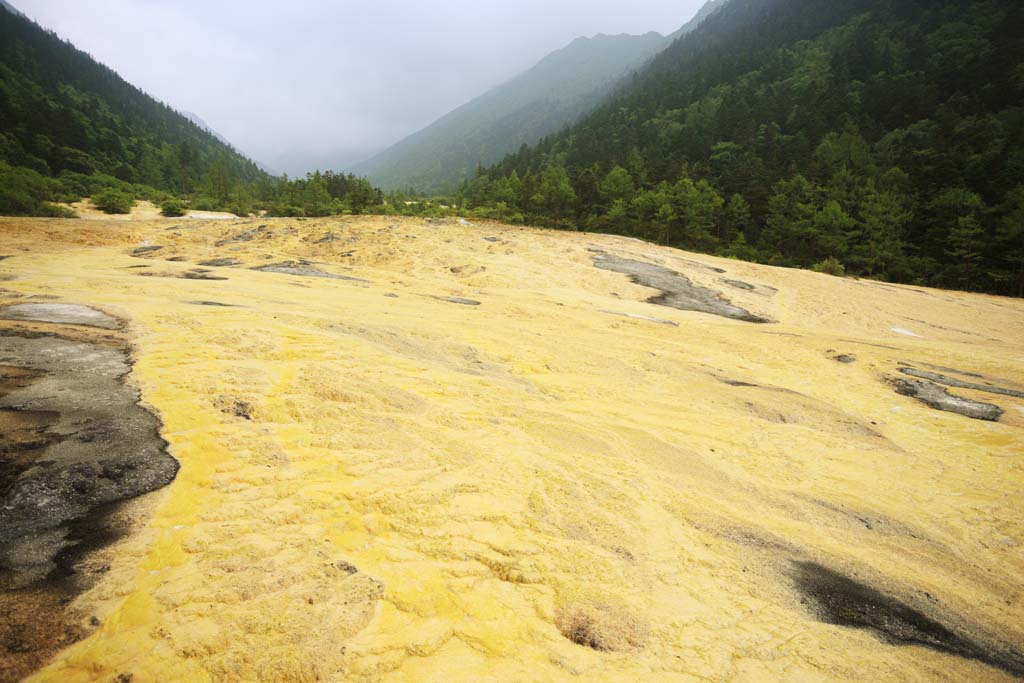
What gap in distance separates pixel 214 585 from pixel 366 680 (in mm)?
1178

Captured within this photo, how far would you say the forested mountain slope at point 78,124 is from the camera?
57188 millimetres

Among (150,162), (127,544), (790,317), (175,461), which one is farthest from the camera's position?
(150,162)

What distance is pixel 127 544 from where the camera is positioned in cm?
276

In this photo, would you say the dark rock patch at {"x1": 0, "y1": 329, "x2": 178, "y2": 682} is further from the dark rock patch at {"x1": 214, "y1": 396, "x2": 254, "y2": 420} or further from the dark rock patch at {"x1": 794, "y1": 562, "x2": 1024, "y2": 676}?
the dark rock patch at {"x1": 794, "y1": 562, "x2": 1024, "y2": 676}

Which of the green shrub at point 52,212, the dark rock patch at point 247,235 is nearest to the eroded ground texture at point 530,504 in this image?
the dark rock patch at point 247,235

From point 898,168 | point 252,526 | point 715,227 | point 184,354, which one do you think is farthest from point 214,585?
point 898,168

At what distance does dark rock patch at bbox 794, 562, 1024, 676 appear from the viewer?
2.88 meters

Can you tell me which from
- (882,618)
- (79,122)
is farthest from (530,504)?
(79,122)

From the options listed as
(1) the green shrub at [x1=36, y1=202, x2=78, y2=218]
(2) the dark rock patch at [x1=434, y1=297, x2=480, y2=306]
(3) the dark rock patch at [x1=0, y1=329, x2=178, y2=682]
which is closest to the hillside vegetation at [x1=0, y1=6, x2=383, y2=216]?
(1) the green shrub at [x1=36, y1=202, x2=78, y2=218]

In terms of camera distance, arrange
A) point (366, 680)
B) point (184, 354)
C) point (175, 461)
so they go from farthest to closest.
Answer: point (184, 354) → point (175, 461) → point (366, 680)

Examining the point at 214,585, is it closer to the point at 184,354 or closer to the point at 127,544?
the point at 127,544

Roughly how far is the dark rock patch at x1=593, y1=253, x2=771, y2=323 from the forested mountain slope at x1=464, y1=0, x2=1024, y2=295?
70.3ft

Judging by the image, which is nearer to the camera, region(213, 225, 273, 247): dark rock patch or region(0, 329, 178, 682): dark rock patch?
region(0, 329, 178, 682): dark rock patch

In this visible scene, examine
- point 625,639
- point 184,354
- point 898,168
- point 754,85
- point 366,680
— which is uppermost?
point 754,85
